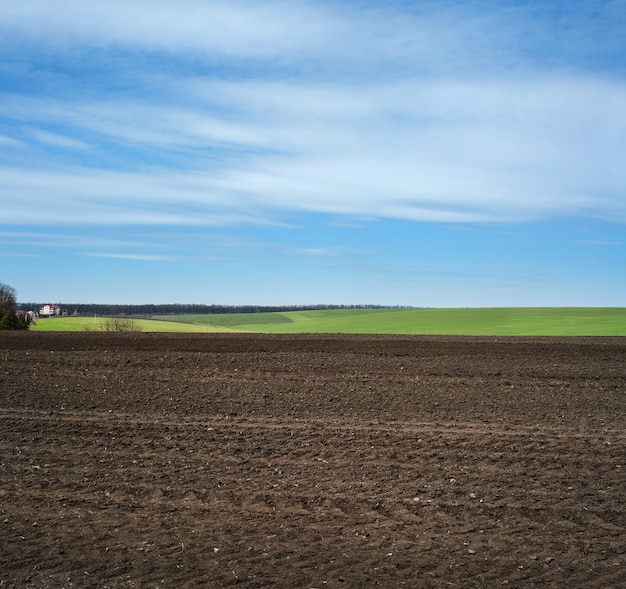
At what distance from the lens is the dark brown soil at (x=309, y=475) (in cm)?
646

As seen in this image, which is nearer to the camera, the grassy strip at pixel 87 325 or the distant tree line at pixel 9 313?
the distant tree line at pixel 9 313

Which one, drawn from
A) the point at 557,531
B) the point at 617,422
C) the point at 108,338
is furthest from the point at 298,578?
the point at 108,338

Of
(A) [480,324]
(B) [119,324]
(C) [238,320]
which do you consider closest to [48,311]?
(C) [238,320]

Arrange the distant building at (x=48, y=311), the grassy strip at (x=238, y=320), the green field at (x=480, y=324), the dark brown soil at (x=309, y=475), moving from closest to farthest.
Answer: the dark brown soil at (x=309, y=475), the green field at (x=480, y=324), the distant building at (x=48, y=311), the grassy strip at (x=238, y=320)

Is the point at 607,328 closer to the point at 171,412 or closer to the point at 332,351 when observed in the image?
the point at 332,351

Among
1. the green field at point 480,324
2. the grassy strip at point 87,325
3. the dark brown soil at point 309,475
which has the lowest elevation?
the dark brown soil at point 309,475

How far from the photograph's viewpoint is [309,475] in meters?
8.88

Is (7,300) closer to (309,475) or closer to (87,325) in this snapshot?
(87,325)

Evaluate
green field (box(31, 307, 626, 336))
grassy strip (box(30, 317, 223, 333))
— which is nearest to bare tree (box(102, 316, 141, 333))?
grassy strip (box(30, 317, 223, 333))

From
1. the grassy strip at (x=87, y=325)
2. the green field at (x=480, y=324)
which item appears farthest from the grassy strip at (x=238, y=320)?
the grassy strip at (x=87, y=325)

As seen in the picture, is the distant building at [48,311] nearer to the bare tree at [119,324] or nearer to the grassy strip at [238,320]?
the grassy strip at [238,320]

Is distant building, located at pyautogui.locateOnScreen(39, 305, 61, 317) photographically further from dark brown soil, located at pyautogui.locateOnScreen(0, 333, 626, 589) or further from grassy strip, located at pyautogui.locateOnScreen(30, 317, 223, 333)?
dark brown soil, located at pyautogui.locateOnScreen(0, 333, 626, 589)

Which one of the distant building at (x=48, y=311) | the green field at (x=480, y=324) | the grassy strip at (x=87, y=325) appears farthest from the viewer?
the distant building at (x=48, y=311)

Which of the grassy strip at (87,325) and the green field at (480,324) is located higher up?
the green field at (480,324)
